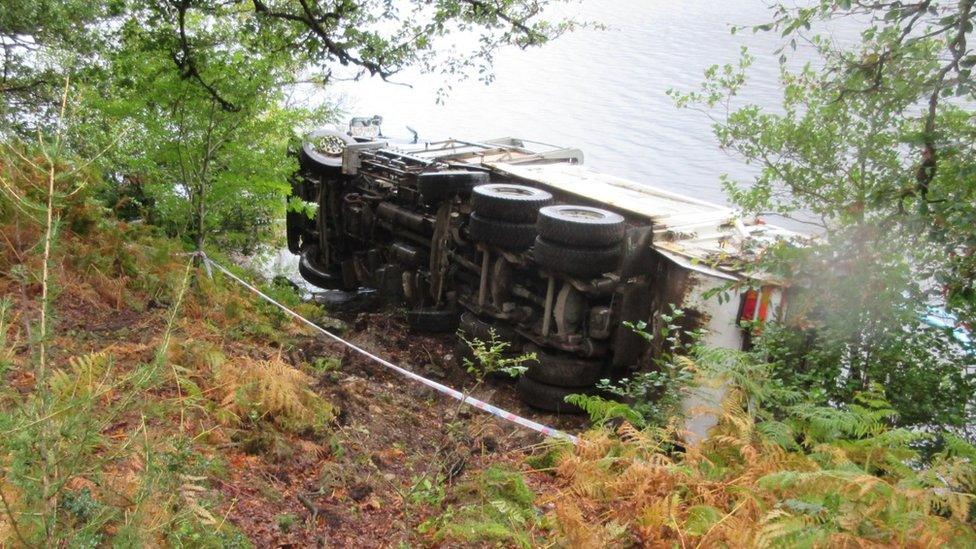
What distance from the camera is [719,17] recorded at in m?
19.4

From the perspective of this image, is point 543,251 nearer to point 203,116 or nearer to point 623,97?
point 203,116

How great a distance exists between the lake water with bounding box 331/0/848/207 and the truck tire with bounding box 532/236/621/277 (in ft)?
25.3

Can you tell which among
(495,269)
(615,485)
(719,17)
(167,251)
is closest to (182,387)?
(615,485)

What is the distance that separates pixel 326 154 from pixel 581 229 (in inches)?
209

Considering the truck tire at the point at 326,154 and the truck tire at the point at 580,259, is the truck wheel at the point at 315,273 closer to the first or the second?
the truck tire at the point at 326,154

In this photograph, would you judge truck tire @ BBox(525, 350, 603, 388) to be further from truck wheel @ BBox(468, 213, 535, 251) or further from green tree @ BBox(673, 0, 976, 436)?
green tree @ BBox(673, 0, 976, 436)

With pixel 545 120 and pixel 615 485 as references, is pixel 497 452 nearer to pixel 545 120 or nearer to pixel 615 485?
pixel 615 485

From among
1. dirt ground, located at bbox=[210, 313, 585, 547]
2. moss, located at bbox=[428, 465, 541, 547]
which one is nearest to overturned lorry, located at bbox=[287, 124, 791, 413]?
dirt ground, located at bbox=[210, 313, 585, 547]

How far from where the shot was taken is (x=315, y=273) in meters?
11.6

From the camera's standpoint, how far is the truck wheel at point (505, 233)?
292 inches

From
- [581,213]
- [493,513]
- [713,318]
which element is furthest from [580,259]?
[493,513]

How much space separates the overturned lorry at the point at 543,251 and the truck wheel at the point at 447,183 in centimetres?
1

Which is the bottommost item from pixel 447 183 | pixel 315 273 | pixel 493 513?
pixel 315 273

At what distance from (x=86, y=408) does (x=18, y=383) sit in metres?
1.97
